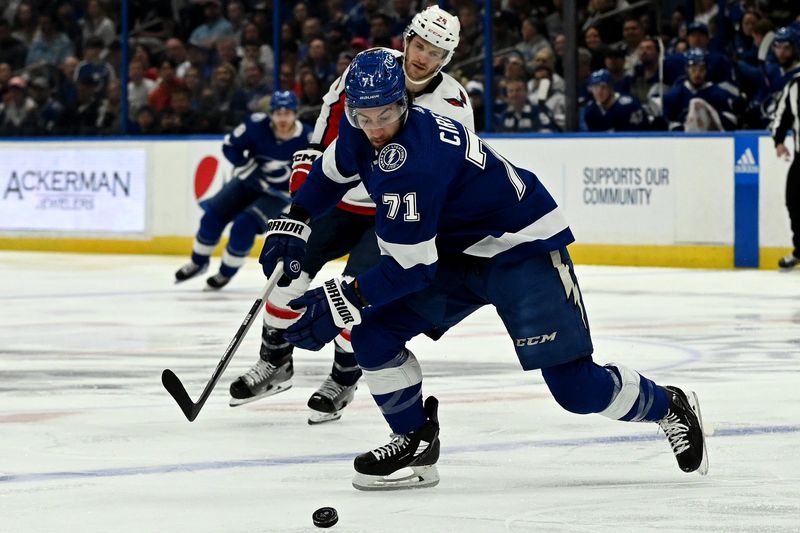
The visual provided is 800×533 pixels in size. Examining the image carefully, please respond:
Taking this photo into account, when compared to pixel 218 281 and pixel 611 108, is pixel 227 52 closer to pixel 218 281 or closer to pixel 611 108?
pixel 611 108

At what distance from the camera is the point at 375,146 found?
12.2ft

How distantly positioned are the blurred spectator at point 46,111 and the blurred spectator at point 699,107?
19.4 feet

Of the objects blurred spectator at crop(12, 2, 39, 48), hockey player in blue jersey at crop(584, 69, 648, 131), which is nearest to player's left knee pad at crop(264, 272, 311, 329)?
hockey player in blue jersey at crop(584, 69, 648, 131)

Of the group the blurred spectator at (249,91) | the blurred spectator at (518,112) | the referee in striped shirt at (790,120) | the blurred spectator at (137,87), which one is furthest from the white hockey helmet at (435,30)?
the blurred spectator at (137,87)

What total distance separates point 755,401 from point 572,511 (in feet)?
6.12

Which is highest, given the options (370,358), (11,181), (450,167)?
(450,167)

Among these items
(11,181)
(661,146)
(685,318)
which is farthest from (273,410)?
(11,181)

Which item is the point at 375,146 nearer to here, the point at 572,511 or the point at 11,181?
the point at 572,511

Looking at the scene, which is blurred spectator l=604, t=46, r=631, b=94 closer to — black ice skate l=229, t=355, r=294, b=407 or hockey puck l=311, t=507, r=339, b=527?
black ice skate l=229, t=355, r=294, b=407

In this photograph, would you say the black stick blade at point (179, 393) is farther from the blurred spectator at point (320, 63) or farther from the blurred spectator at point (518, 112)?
the blurred spectator at point (320, 63)

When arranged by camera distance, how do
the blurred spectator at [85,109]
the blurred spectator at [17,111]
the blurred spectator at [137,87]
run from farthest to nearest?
1. the blurred spectator at [17,111]
2. the blurred spectator at [85,109]
3. the blurred spectator at [137,87]

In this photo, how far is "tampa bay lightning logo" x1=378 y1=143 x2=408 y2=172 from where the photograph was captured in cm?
360

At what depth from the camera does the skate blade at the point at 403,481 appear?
3851 mm

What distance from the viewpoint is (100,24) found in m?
14.6
